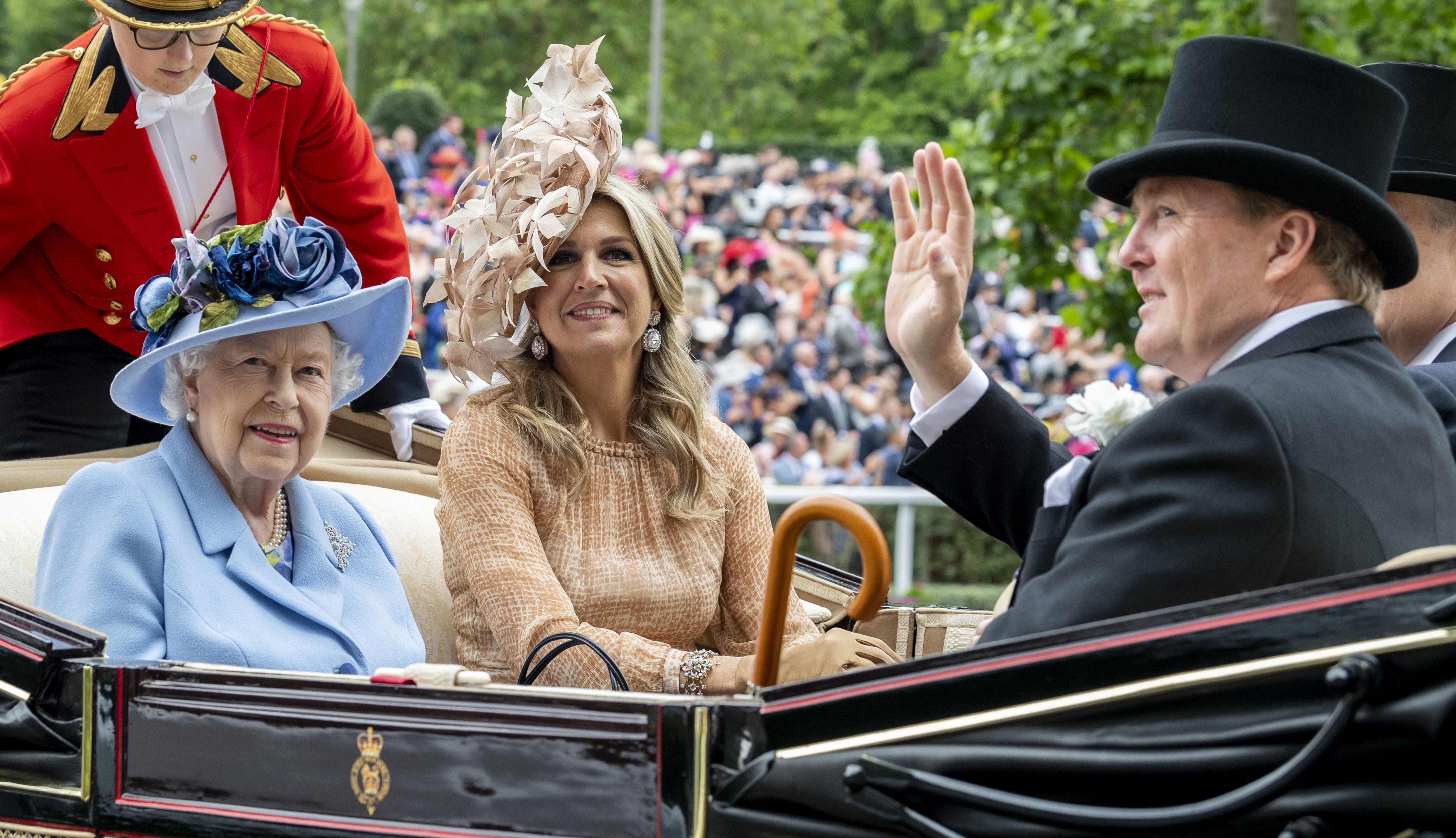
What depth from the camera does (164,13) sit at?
288 cm

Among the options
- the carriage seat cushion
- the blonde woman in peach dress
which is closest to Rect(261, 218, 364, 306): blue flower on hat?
the blonde woman in peach dress

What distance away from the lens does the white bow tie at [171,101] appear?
3.11 m

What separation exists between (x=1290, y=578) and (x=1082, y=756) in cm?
39

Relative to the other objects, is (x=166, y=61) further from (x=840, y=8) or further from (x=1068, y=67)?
(x=840, y=8)

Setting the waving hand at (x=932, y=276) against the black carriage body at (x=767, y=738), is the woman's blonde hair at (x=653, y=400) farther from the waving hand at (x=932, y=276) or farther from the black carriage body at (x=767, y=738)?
the black carriage body at (x=767, y=738)

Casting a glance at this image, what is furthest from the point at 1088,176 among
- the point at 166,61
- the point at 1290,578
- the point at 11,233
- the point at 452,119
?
the point at 452,119

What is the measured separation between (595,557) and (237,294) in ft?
2.73

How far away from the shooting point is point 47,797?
2082 millimetres

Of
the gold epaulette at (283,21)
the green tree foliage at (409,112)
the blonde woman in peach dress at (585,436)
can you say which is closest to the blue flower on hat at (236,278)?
A: the blonde woman in peach dress at (585,436)

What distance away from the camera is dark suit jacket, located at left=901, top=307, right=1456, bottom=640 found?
1.66 m

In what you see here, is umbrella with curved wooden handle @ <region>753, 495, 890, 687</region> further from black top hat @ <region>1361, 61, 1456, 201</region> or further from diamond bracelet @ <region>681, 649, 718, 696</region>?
black top hat @ <region>1361, 61, 1456, 201</region>

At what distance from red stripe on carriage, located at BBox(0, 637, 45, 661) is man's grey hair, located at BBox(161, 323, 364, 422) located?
601 mm

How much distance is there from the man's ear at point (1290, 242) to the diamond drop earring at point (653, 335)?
1.41 m

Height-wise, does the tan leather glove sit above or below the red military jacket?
below
